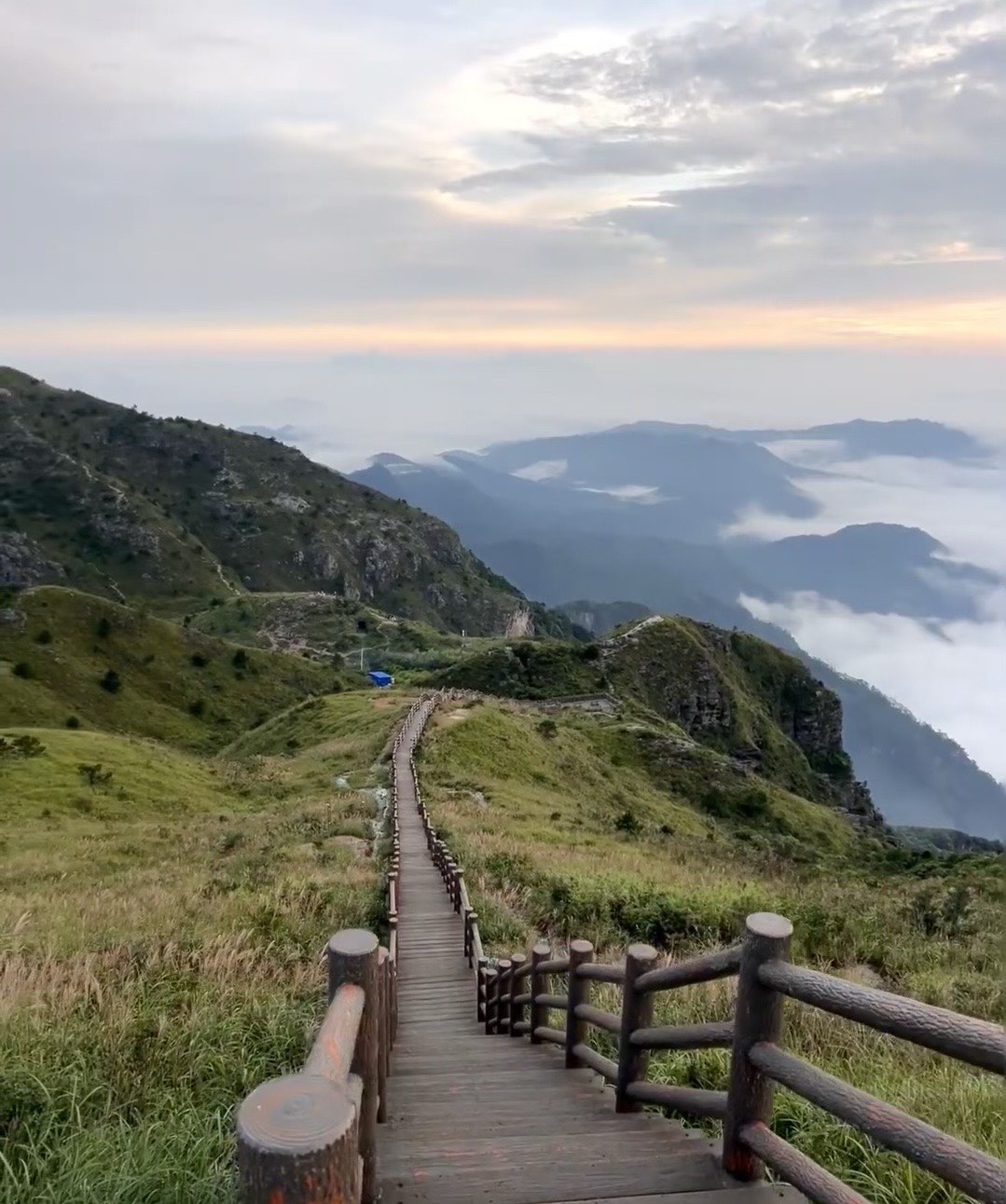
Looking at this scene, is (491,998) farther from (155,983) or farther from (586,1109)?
(586,1109)

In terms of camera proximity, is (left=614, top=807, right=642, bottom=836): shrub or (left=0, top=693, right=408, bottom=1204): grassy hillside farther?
(left=614, top=807, right=642, bottom=836): shrub

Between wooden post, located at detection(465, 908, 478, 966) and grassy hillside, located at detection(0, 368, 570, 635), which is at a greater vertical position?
grassy hillside, located at detection(0, 368, 570, 635)

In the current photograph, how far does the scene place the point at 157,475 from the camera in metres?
171

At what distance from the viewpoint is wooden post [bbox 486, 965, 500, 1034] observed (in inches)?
374

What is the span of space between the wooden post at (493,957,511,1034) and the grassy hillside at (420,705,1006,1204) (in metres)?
1.04

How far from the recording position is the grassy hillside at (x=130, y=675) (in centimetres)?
6156

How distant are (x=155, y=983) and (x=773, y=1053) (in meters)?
5.77

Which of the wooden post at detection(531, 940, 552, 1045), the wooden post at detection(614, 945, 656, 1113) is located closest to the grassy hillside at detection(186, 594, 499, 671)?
the wooden post at detection(531, 940, 552, 1045)

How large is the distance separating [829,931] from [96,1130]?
1057cm

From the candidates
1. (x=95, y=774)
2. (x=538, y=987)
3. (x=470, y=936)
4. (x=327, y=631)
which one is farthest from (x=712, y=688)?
(x=538, y=987)

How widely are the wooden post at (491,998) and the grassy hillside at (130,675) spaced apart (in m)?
54.6

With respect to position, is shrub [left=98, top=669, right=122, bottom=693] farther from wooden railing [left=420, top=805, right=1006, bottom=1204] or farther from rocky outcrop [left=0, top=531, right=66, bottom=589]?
rocky outcrop [left=0, top=531, right=66, bottom=589]

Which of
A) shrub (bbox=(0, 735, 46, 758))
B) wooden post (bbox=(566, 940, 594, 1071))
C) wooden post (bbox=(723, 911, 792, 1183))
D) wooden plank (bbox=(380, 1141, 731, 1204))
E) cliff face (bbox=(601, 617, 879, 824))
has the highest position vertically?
wooden post (bbox=(723, 911, 792, 1183))

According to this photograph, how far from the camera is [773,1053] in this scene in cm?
349
